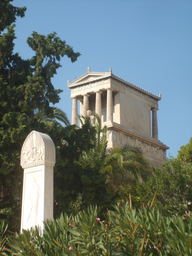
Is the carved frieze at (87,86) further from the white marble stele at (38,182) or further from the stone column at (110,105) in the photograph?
the white marble stele at (38,182)

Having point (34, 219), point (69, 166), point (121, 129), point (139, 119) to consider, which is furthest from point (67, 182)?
point (139, 119)

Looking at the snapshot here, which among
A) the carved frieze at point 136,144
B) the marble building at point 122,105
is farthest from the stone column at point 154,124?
the carved frieze at point 136,144

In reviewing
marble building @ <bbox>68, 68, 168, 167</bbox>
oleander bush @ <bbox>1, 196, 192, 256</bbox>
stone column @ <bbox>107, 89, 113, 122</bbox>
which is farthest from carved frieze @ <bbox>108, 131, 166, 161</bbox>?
oleander bush @ <bbox>1, 196, 192, 256</bbox>

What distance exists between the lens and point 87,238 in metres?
5.83

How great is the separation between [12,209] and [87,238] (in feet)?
29.8

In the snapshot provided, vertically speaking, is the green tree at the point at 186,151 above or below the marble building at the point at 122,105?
below

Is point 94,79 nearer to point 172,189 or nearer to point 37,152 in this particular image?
point 172,189

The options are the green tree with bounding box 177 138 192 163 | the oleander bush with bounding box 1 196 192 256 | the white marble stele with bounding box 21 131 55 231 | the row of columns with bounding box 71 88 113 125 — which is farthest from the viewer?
the green tree with bounding box 177 138 192 163

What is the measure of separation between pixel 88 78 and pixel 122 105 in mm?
3813

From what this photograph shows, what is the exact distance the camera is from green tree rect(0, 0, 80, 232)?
13969 mm

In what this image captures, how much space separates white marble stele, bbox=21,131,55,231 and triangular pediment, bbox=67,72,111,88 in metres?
22.6

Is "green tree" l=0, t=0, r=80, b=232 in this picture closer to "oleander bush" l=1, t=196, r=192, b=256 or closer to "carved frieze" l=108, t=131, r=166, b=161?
"oleander bush" l=1, t=196, r=192, b=256

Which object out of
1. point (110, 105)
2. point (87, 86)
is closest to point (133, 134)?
point (110, 105)

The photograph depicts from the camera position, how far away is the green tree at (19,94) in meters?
14.0
